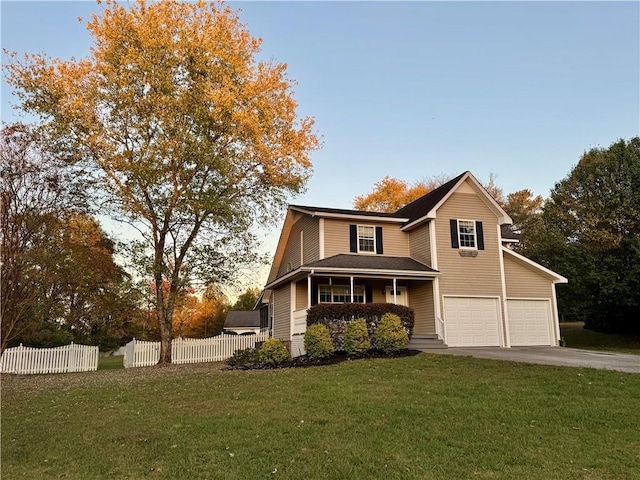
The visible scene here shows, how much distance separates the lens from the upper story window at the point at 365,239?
62.8 ft

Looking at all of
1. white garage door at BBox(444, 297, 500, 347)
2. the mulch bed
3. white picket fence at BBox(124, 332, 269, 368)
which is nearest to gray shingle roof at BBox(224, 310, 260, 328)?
white picket fence at BBox(124, 332, 269, 368)

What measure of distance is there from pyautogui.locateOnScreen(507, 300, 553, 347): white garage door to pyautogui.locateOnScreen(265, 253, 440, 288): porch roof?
13.8 feet

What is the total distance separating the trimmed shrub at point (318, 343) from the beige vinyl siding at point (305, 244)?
4.20 metres

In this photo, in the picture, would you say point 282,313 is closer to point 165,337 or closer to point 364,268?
point 165,337

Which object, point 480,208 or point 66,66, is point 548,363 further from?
point 66,66

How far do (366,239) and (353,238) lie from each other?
2.16ft

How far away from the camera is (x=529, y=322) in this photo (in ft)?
63.7

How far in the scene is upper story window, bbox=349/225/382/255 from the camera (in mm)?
19156

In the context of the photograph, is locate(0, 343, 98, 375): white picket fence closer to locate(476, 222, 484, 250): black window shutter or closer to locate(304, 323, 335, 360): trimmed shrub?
locate(304, 323, 335, 360): trimmed shrub

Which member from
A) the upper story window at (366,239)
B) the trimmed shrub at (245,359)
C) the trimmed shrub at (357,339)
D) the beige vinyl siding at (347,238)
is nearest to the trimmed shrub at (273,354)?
the trimmed shrub at (245,359)

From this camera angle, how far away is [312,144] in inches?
855

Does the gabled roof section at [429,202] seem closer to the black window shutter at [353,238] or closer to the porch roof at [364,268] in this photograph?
the porch roof at [364,268]

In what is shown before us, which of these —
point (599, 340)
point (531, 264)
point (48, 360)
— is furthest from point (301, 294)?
point (599, 340)

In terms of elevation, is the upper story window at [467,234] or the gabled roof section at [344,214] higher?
the gabled roof section at [344,214]
